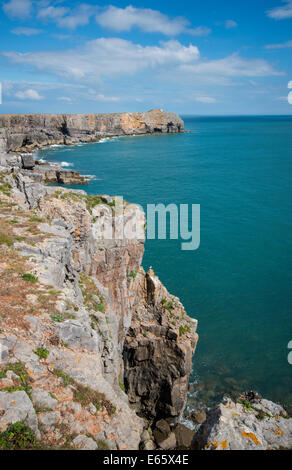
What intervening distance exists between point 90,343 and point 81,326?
31.9 inches

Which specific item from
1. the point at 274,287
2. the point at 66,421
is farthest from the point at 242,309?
the point at 66,421

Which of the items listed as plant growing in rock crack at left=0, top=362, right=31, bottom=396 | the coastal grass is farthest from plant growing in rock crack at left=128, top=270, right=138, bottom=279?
plant growing in rock crack at left=0, top=362, right=31, bottom=396

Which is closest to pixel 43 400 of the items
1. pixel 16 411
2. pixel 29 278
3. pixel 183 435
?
pixel 16 411

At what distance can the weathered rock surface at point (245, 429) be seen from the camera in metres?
10.1

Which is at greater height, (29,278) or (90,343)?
(29,278)

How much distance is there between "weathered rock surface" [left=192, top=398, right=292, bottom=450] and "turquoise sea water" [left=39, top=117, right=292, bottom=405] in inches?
723

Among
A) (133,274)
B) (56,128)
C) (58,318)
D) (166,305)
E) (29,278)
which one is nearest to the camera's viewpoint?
(58,318)

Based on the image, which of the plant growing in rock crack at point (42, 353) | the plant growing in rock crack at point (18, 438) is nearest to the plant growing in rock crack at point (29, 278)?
the plant growing in rock crack at point (42, 353)

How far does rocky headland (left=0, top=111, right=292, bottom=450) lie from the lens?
9688mm

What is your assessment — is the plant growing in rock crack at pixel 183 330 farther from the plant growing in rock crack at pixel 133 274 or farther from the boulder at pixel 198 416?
the boulder at pixel 198 416

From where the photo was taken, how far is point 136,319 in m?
26.5

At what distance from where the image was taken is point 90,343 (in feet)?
41.2

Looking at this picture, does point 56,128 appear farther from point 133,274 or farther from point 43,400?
point 43,400
